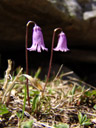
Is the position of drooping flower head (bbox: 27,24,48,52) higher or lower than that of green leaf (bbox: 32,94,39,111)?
higher

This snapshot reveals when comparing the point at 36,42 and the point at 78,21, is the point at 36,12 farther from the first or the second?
the point at 36,42

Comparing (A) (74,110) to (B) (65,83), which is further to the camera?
(B) (65,83)

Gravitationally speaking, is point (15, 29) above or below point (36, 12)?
below

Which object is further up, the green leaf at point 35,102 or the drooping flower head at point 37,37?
the drooping flower head at point 37,37

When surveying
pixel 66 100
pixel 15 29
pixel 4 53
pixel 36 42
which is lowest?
pixel 66 100

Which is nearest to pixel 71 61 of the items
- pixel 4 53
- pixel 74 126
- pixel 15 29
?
pixel 4 53

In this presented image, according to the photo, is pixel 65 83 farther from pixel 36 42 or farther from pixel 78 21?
pixel 36 42

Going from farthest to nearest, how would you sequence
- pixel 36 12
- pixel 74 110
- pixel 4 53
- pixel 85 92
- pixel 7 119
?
pixel 4 53, pixel 36 12, pixel 85 92, pixel 74 110, pixel 7 119

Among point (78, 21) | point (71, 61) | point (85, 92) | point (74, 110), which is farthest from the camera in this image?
point (71, 61)

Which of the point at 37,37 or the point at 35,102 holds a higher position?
the point at 37,37

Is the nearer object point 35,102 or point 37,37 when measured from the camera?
point 37,37

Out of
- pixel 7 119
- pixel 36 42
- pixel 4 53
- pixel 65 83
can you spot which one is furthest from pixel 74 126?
pixel 4 53
